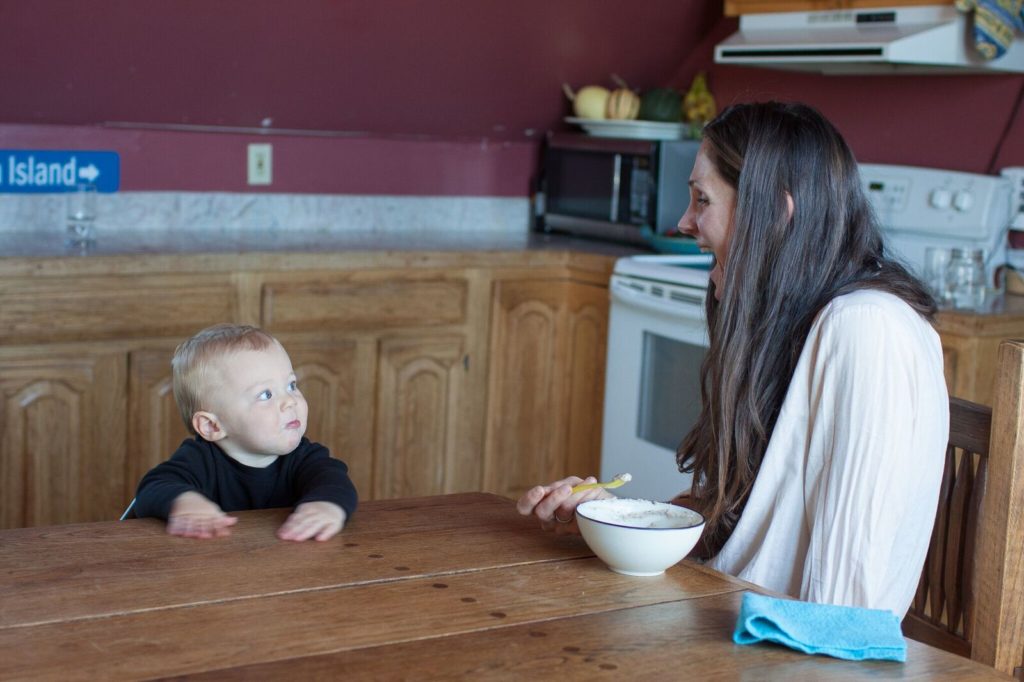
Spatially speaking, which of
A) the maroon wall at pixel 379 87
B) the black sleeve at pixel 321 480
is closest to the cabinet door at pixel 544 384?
the maroon wall at pixel 379 87

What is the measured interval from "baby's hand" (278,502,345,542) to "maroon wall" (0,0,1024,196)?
2171 mm

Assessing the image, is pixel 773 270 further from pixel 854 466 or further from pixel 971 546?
pixel 971 546

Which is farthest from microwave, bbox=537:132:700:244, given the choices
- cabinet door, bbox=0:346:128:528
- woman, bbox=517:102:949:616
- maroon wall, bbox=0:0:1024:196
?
woman, bbox=517:102:949:616

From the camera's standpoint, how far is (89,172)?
3.41 m

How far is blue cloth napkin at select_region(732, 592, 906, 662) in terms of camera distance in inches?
42.5

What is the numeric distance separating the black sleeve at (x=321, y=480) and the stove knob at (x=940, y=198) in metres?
2.09

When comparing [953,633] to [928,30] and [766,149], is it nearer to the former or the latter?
[766,149]

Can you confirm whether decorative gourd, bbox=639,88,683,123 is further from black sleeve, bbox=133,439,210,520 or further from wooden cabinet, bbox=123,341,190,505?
black sleeve, bbox=133,439,210,520

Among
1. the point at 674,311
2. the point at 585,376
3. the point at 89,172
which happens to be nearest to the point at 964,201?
the point at 674,311

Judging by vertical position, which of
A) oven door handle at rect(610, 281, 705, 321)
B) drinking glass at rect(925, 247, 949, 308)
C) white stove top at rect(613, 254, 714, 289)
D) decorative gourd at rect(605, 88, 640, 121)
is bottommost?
oven door handle at rect(610, 281, 705, 321)

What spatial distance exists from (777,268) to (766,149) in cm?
15

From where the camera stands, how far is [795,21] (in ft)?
11.0

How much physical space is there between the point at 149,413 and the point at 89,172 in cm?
78

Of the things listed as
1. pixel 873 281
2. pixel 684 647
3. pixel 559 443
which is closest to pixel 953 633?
pixel 873 281
